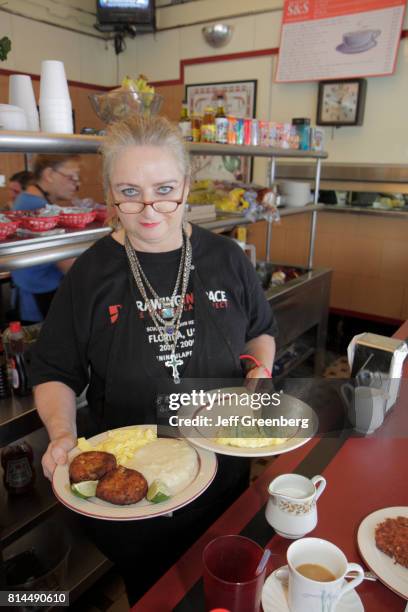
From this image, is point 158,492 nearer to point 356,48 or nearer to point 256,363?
point 256,363

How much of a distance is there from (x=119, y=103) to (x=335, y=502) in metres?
1.64

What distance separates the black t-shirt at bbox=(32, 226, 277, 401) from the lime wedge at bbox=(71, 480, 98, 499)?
41cm

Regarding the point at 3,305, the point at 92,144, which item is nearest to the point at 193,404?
the point at 92,144

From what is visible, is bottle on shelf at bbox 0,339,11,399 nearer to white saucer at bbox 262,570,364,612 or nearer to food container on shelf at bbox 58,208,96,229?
food container on shelf at bbox 58,208,96,229

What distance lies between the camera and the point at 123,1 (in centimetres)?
469

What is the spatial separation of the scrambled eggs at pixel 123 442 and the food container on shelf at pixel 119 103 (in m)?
1.32

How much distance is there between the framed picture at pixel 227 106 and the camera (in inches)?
183

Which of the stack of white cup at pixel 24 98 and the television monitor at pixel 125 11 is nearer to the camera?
the stack of white cup at pixel 24 98

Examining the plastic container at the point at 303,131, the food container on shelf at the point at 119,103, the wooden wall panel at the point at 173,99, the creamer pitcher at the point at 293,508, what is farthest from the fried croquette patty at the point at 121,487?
the wooden wall panel at the point at 173,99

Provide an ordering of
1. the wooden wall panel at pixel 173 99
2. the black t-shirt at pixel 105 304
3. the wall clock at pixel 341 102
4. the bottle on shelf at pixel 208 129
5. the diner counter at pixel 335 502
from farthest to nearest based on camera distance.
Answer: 1. the wooden wall panel at pixel 173 99
2. the wall clock at pixel 341 102
3. the bottle on shelf at pixel 208 129
4. the black t-shirt at pixel 105 304
5. the diner counter at pixel 335 502

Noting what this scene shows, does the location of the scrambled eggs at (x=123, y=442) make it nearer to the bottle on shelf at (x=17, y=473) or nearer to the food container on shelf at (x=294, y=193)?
the bottle on shelf at (x=17, y=473)

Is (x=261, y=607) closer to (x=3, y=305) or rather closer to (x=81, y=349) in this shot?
(x=81, y=349)

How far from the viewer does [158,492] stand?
912mm

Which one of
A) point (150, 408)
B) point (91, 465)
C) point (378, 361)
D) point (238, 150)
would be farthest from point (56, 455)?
point (238, 150)
